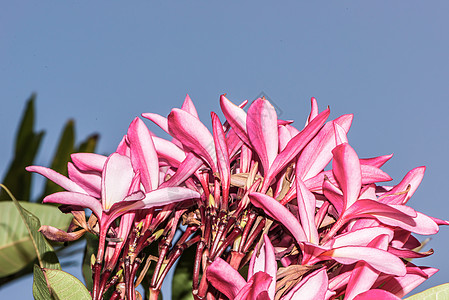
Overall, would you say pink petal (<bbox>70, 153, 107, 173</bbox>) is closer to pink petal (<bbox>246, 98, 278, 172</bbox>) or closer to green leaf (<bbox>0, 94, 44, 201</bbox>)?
pink petal (<bbox>246, 98, 278, 172</bbox>)

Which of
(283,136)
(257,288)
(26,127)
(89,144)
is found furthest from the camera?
(26,127)

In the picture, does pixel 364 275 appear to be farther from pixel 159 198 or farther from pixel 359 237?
pixel 159 198

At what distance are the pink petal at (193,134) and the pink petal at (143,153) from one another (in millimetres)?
21

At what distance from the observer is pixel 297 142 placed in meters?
0.36

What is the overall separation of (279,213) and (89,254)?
264mm

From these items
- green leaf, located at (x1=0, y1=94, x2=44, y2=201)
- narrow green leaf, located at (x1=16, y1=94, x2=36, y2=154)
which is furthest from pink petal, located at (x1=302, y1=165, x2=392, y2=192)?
narrow green leaf, located at (x1=16, y1=94, x2=36, y2=154)

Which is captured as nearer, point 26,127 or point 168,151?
point 168,151

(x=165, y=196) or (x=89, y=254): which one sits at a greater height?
(x=165, y=196)

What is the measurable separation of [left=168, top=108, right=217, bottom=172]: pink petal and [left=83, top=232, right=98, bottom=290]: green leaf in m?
0.18

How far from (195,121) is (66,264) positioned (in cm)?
17

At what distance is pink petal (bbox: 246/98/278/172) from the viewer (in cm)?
34

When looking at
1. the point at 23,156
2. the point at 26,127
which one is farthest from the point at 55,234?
the point at 26,127

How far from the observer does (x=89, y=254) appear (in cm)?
50

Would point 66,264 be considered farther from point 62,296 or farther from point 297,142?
point 297,142
